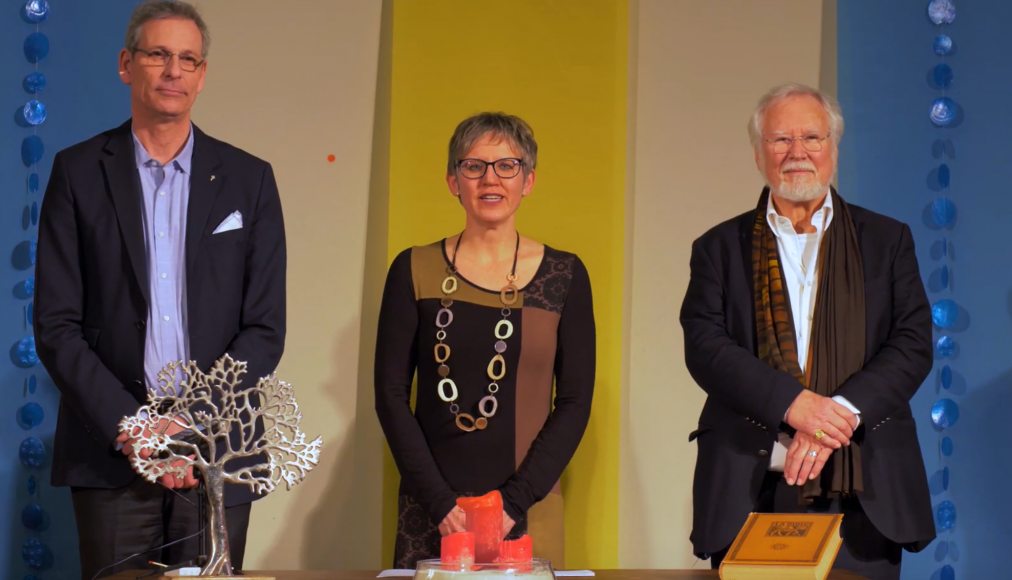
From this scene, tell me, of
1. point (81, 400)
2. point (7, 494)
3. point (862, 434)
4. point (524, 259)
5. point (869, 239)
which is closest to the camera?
point (81, 400)

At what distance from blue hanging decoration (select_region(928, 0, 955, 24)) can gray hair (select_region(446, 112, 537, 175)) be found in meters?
1.65

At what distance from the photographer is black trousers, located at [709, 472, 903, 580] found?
2.93 meters

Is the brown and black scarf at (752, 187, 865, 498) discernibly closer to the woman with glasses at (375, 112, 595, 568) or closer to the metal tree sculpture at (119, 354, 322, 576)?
the woman with glasses at (375, 112, 595, 568)

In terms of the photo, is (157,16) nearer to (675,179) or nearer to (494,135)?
(494,135)

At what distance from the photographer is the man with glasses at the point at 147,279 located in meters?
2.84

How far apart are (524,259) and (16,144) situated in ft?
5.81

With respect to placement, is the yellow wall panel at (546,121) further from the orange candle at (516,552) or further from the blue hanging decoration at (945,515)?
the orange candle at (516,552)

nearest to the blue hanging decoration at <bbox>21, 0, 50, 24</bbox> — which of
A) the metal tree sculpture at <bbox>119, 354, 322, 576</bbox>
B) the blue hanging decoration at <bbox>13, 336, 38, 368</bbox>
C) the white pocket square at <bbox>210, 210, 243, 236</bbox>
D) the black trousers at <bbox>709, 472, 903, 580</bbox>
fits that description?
the blue hanging decoration at <bbox>13, 336, 38, 368</bbox>

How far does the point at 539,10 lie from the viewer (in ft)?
13.3

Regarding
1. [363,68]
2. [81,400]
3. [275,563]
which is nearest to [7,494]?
[275,563]

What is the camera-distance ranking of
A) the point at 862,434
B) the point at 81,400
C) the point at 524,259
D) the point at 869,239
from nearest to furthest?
the point at 81,400
the point at 862,434
the point at 869,239
the point at 524,259

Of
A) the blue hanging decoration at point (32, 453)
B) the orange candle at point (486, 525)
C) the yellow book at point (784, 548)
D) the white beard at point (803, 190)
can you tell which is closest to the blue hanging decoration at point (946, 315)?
the white beard at point (803, 190)

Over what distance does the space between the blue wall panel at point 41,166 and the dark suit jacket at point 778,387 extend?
204cm

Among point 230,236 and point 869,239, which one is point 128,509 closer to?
point 230,236
